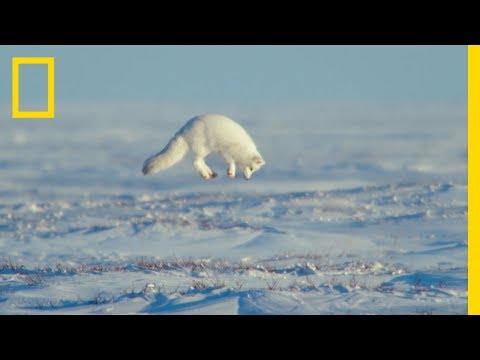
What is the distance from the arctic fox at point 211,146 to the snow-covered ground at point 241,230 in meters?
1.99

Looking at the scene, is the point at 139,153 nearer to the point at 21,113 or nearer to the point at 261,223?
the point at 261,223

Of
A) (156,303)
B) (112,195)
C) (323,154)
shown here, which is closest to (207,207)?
(112,195)

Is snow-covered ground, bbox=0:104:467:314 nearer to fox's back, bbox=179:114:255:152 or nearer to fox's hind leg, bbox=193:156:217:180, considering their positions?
fox's hind leg, bbox=193:156:217:180

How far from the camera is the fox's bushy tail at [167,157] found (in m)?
7.95

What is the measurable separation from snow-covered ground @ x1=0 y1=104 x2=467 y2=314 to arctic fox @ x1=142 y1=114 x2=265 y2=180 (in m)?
1.99

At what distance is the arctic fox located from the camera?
311 inches

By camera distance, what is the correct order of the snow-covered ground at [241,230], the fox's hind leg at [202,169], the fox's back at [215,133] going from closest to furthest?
the fox's back at [215,133], the fox's hind leg at [202,169], the snow-covered ground at [241,230]

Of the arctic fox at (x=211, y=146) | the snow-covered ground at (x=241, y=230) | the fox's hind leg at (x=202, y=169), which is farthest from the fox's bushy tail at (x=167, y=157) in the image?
the snow-covered ground at (x=241, y=230)

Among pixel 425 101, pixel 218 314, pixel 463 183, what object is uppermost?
pixel 425 101

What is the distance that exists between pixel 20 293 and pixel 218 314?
7.64ft

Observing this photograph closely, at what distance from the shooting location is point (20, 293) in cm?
1051

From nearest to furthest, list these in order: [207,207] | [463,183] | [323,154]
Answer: [207,207] < [463,183] < [323,154]

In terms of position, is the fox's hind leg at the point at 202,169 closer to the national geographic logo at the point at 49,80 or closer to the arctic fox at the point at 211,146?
the arctic fox at the point at 211,146

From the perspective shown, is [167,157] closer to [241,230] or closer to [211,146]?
[211,146]
